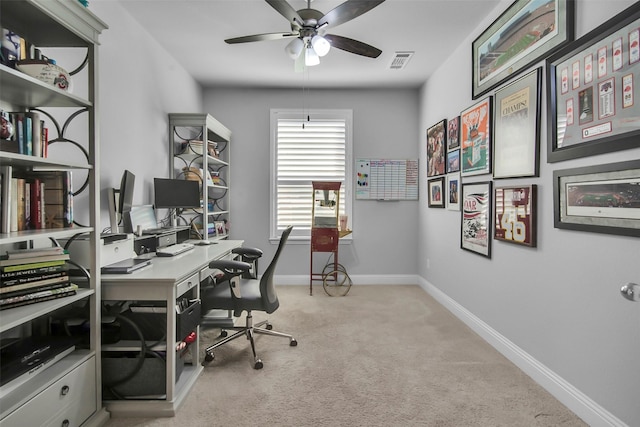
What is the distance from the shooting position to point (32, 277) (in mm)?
1465

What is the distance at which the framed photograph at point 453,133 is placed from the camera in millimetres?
3328

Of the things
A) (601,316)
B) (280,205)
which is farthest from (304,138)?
(601,316)

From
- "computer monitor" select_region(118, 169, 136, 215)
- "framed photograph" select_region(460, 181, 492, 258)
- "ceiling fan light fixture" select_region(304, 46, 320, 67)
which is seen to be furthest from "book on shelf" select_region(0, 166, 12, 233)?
"framed photograph" select_region(460, 181, 492, 258)

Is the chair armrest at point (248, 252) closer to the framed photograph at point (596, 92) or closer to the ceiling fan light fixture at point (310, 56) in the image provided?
the ceiling fan light fixture at point (310, 56)

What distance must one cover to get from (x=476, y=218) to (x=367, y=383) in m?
1.72

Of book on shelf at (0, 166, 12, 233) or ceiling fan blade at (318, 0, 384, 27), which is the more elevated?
ceiling fan blade at (318, 0, 384, 27)

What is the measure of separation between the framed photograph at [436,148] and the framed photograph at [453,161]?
119 mm

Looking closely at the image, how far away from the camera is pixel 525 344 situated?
2275 mm

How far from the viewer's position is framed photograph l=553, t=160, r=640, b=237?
152cm

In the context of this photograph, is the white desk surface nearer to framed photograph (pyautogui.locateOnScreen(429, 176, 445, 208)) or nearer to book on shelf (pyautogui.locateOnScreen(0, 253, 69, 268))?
book on shelf (pyautogui.locateOnScreen(0, 253, 69, 268))

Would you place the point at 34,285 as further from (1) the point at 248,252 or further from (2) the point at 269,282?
(1) the point at 248,252

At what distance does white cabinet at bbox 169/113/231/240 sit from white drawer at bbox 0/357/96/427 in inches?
75.3

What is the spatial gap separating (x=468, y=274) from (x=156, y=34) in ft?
→ 12.0

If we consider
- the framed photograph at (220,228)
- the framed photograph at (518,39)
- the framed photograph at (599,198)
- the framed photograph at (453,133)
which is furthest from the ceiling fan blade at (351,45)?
the framed photograph at (220,228)
